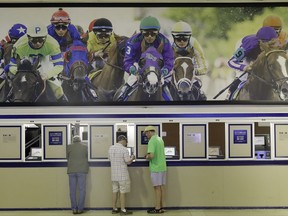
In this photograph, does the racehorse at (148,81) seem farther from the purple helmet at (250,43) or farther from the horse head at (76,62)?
the purple helmet at (250,43)

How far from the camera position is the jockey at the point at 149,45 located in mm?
9008

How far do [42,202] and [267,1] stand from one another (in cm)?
599

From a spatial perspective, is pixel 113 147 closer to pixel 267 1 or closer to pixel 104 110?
pixel 104 110

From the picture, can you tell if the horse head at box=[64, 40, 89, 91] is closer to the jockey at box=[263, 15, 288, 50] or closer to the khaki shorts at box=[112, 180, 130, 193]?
the khaki shorts at box=[112, 180, 130, 193]

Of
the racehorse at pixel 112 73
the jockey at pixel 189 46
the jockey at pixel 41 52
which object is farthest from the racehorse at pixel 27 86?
the jockey at pixel 189 46

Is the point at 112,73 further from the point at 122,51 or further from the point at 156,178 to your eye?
the point at 156,178

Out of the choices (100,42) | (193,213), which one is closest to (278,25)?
(100,42)

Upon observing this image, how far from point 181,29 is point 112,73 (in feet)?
5.34

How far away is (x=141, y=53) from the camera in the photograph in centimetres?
902

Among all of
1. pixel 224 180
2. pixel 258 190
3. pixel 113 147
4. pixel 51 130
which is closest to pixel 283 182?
pixel 258 190

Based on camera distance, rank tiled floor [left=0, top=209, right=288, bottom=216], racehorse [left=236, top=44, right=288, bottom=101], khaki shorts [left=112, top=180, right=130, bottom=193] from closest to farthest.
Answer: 1. khaki shorts [left=112, top=180, right=130, bottom=193]
2. tiled floor [left=0, top=209, right=288, bottom=216]
3. racehorse [left=236, top=44, right=288, bottom=101]

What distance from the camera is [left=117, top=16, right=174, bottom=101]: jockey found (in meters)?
9.01

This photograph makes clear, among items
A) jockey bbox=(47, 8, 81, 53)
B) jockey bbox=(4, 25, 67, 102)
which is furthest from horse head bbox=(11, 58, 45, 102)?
jockey bbox=(47, 8, 81, 53)

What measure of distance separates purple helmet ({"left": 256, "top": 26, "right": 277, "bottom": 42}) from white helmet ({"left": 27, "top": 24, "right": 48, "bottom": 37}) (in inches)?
167
